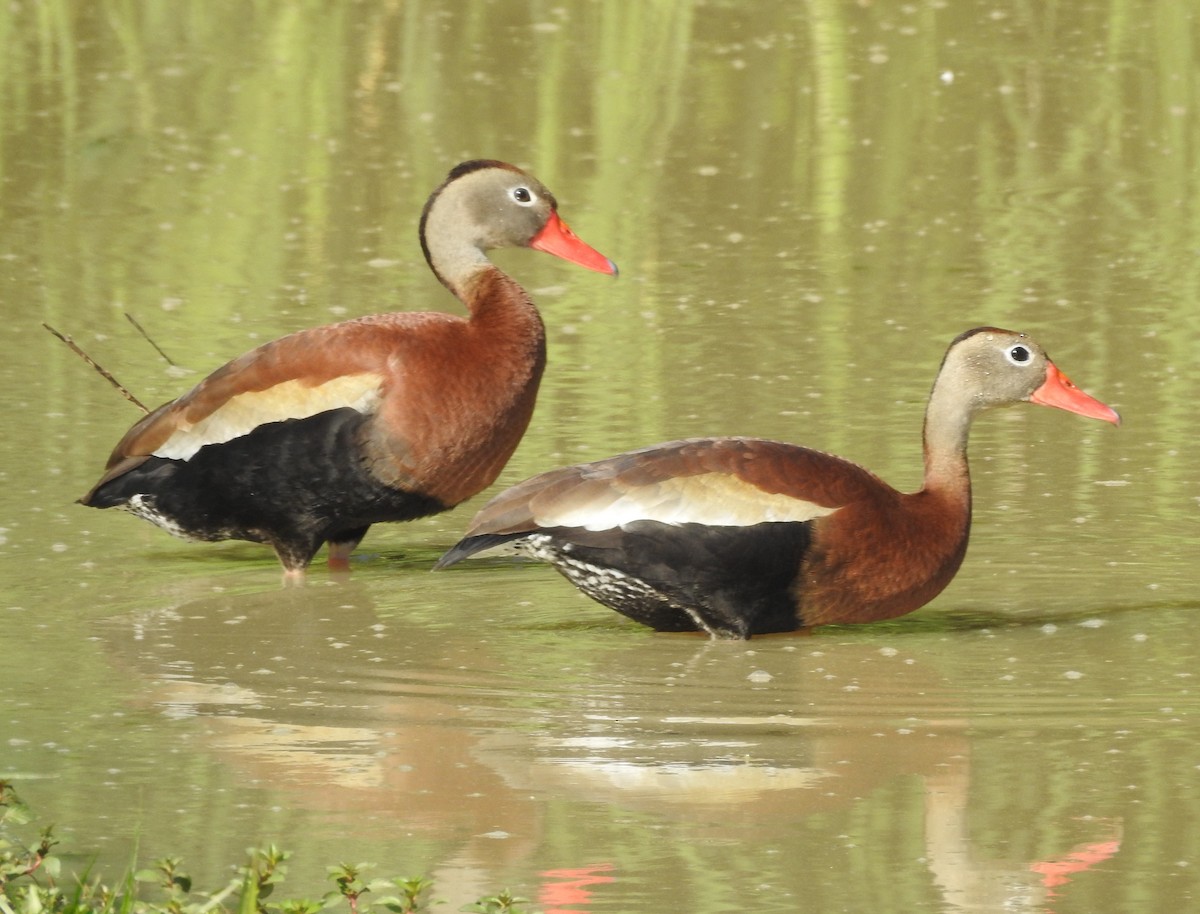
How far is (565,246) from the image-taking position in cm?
762

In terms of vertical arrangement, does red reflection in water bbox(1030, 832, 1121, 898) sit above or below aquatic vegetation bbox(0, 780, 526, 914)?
below

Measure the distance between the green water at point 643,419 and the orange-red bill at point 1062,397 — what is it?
45 cm

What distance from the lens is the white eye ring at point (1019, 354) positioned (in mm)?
6645

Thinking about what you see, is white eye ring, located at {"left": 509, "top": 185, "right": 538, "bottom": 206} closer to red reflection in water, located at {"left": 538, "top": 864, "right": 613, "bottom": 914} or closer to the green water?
the green water

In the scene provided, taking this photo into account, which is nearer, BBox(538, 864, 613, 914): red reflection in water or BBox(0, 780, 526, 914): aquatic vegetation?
BBox(0, 780, 526, 914): aquatic vegetation

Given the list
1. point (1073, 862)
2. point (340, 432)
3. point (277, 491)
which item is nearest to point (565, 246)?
point (340, 432)

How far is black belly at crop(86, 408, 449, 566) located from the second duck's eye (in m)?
1.55

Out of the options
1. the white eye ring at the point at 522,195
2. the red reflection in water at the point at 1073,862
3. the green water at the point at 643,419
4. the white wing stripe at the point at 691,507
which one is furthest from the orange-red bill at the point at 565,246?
the red reflection in water at the point at 1073,862

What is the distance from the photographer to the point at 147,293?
1106 cm

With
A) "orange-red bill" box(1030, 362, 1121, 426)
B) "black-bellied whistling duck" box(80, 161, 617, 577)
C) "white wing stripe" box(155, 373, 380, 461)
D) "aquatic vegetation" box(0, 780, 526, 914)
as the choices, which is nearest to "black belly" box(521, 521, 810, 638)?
"black-bellied whistling duck" box(80, 161, 617, 577)

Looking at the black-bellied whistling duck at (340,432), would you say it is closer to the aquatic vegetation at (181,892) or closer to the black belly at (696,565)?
the black belly at (696,565)

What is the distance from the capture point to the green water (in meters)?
4.85

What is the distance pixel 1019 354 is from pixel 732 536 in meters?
1.06

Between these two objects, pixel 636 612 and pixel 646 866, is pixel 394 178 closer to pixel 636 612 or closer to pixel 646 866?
pixel 636 612
